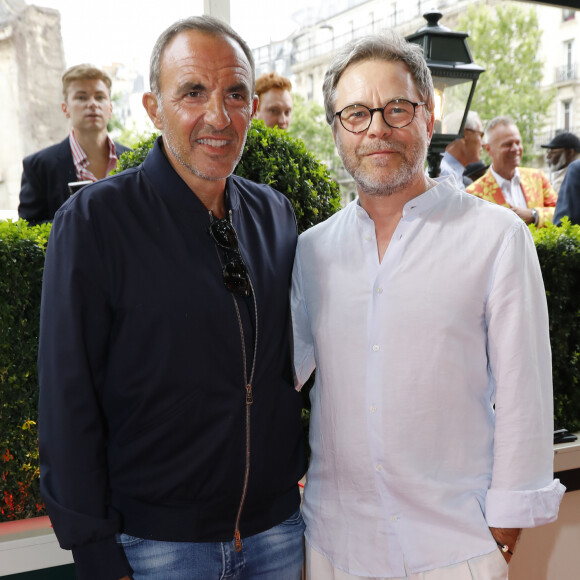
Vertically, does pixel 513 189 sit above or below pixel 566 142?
below

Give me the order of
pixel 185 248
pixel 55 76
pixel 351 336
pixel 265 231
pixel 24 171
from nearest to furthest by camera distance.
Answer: pixel 185 248 < pixel 351 336 < pixel 265 231 < pixel 24 171 < pixel 55 76

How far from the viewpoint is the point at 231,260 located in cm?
150

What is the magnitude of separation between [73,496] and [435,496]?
775mm

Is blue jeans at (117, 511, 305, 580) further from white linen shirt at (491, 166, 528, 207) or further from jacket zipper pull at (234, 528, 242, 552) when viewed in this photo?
white linen shirt at (491, 166, 528, 207)

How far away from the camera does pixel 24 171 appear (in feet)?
9.68

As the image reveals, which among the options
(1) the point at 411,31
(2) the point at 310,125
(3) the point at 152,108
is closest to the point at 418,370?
(3) the point at 152,108

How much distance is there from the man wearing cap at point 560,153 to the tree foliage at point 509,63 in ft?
27.8

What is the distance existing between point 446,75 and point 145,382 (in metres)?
2.55

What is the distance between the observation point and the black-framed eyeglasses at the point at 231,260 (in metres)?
1.47

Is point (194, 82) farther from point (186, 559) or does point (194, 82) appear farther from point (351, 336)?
point (186, 559)

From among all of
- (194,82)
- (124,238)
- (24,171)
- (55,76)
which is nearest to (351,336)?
(124,238)

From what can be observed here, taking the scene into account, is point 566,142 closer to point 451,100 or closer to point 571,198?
point 571,198

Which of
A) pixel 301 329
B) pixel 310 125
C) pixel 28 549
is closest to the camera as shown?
pixel 301 329

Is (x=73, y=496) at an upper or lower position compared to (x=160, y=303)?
lower
